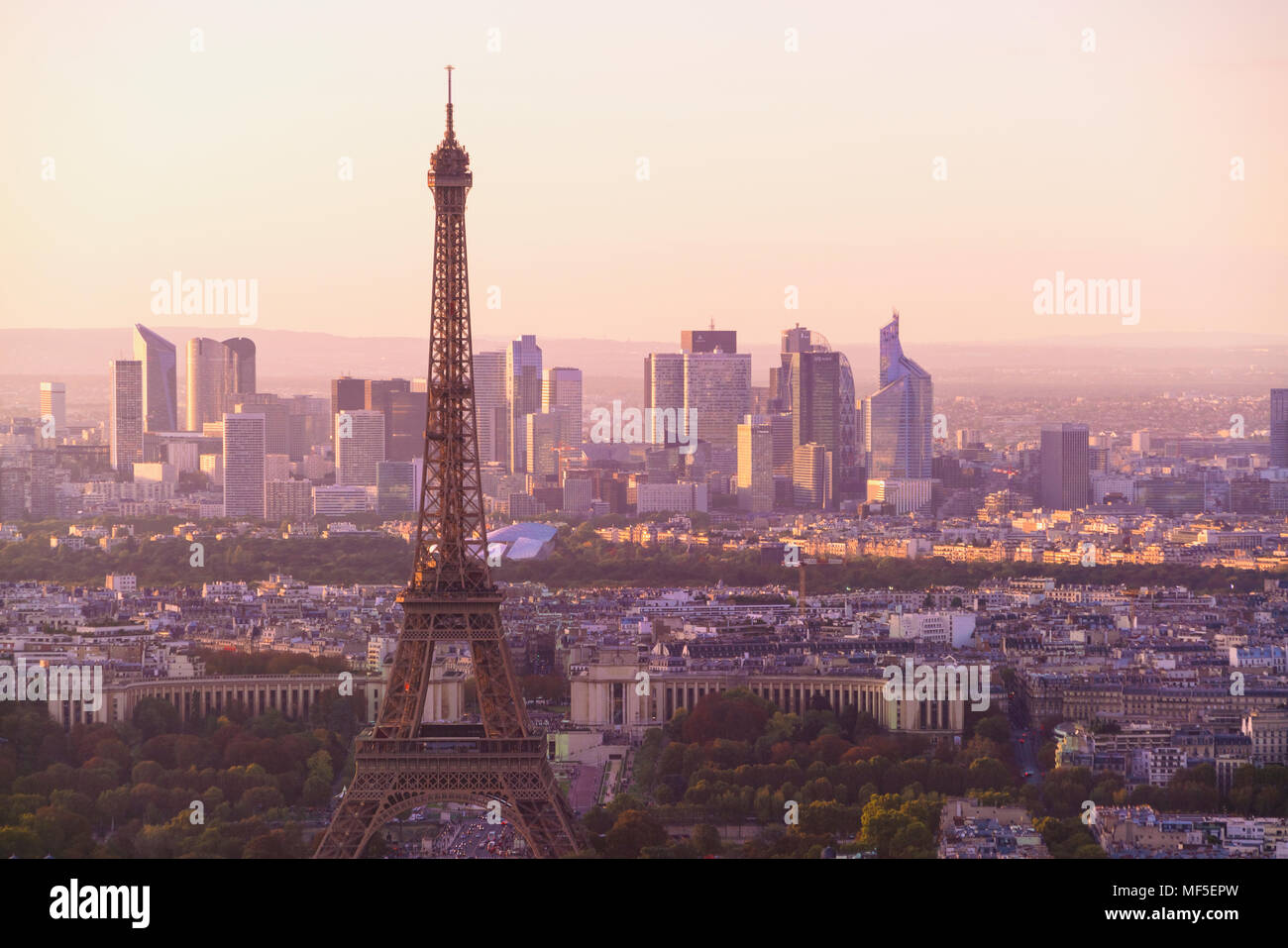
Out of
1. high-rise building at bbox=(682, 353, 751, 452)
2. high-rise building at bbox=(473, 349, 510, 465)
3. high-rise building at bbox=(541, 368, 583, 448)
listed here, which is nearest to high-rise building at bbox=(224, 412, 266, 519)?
high-rise building at bbox=(473, 349, 510, 465)

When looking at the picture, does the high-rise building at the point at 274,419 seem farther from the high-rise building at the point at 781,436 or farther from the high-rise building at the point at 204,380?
the high-rise building at the point at 781,436

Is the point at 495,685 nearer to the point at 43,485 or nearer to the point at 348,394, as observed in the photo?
the point at 348,394

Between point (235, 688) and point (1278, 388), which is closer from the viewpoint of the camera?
point (235, 688)

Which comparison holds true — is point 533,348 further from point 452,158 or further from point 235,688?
point 452,158

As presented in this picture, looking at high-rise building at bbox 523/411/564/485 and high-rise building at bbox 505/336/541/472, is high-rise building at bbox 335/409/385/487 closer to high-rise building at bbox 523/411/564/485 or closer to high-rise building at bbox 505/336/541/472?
high-rise building at bbox 505/336/541/472

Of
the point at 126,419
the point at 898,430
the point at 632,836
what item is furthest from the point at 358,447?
the point at 632,836

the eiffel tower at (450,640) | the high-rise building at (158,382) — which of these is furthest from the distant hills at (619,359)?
the eiffel tower at (450,640)
